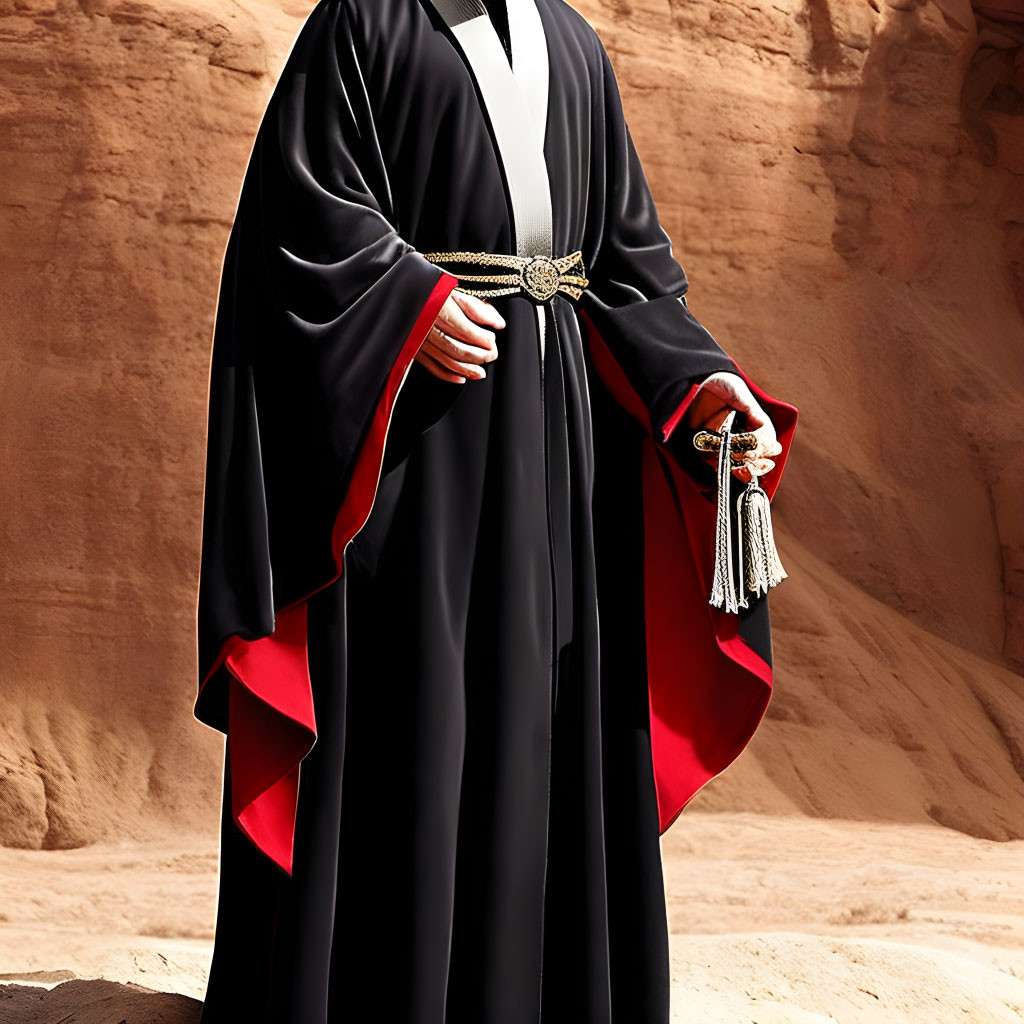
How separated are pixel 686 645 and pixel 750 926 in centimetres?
308

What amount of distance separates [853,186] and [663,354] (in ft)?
20.2

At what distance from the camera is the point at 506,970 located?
2.13 metres

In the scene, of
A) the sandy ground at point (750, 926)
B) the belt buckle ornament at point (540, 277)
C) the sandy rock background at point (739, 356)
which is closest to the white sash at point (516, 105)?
the belt buckle ornament at point (540, 277)

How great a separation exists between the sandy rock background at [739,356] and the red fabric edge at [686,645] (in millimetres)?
4004

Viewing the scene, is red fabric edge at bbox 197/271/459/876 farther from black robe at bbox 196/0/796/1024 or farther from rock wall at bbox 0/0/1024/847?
rock wall at bbox 0/0/1024/847

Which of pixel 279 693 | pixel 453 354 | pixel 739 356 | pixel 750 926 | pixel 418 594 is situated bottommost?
pixel 750 926

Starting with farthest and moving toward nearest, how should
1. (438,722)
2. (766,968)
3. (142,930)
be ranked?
1. (142,930)
2. (766,968)
3. (438,722)

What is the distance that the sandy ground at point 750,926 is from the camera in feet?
10.0

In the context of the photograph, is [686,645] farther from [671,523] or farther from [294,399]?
[294,399]

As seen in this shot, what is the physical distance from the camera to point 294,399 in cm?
217

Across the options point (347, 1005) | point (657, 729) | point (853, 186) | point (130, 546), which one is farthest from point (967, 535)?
point (347, 1005)

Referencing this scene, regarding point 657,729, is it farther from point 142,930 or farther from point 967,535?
point 967,535

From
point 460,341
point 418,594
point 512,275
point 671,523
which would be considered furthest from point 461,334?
point 671,523

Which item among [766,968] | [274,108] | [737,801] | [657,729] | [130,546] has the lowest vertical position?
[737,801]
